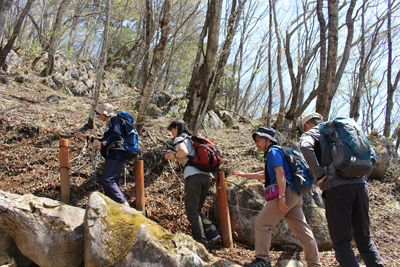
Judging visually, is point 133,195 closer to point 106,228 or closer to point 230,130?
point 106,228

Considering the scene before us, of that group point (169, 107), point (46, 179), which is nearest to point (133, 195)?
point (46, 179)

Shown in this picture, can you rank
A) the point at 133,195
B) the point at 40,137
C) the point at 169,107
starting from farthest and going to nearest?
the point at 169,107
the point at 40,137
the point at 133,195

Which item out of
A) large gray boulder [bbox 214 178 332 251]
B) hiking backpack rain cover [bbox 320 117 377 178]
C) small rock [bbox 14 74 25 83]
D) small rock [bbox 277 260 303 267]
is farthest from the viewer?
small rock [bbox 14 74 25 83]

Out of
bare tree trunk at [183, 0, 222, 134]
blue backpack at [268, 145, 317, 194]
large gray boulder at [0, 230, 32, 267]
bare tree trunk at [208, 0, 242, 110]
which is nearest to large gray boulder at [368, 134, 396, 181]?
blue backpack at [268, 145, 317, 194]

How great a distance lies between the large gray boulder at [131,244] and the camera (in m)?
3.11

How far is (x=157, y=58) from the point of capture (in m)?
6.52

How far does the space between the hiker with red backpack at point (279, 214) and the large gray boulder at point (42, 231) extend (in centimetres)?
254

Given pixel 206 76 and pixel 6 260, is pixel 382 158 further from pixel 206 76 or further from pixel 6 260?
pixel 6 260

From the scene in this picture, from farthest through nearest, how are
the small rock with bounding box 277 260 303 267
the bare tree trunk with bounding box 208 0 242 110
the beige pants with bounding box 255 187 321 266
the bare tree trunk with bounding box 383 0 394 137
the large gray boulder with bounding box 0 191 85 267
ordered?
the bare tree trunk with bounding box 383 0 394 137 < the bare tree trunk with bounding box 208 0 242 110 < the small rock with bounding box 277 260 303 267 < the beige pants with bounding box 255 187 321 266 < the large gray boulder with bounding box 0 191 85 267

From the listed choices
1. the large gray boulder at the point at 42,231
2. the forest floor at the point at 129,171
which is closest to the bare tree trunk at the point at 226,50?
the forest floor at the point at 129,171

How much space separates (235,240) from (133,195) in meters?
2.41

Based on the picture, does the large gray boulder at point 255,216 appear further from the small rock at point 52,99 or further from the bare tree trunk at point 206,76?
the small rock at point 52,99

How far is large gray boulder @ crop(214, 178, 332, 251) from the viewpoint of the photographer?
472 centimetres

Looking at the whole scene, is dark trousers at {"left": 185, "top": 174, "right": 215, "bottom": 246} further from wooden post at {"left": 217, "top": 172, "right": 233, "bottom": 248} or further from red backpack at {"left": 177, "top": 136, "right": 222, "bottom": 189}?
wooden post at {"left": 217, "top": 172, "right": 233, "bottom": 248}
